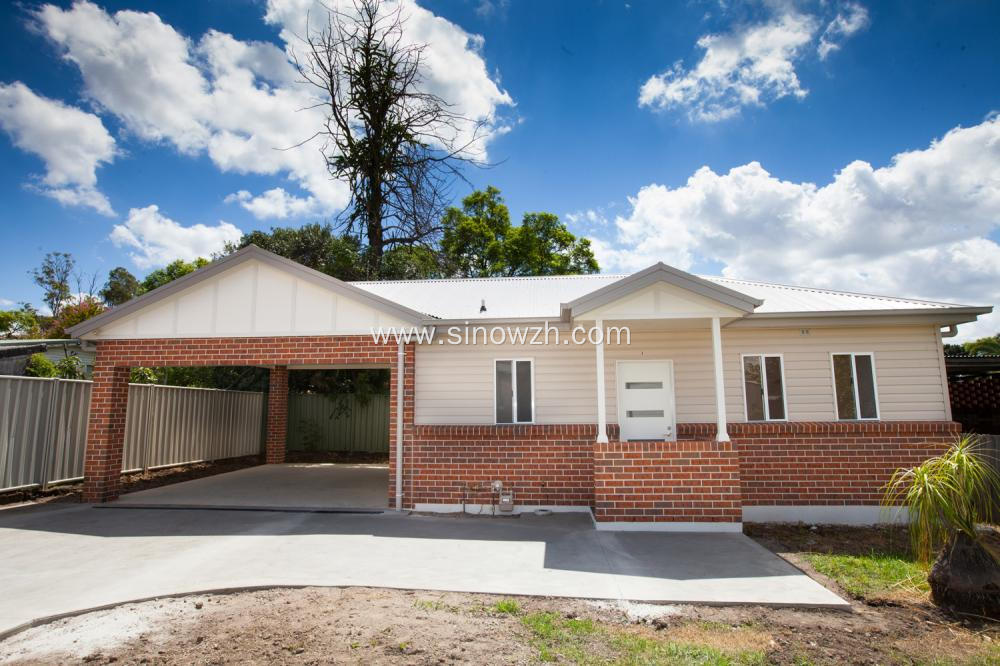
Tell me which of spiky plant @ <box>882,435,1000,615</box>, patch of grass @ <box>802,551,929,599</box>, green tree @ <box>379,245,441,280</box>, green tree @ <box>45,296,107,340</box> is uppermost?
green tree @ <box>379,245,441,280</box>

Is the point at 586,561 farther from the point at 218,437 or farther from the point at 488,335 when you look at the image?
the point at 218,437

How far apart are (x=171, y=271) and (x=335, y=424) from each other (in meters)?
12.3

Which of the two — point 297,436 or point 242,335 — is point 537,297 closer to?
point 242,335

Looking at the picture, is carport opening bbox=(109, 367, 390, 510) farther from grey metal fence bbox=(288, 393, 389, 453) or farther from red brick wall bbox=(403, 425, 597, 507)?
red brick wall bbox=(403, 425, 597, 507)


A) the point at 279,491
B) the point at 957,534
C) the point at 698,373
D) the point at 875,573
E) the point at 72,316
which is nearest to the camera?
the point at 957,534

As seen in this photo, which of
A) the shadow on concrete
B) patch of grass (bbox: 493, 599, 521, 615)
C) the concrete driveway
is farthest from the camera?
the shadow on concrete

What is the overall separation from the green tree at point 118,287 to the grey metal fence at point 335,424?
25.0m

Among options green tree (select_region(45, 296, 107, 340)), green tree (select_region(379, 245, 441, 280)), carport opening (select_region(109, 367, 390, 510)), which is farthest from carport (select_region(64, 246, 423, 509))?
green tree (select_region(45, 296, 107, 340))

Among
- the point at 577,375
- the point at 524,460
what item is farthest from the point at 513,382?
the point at 524,460

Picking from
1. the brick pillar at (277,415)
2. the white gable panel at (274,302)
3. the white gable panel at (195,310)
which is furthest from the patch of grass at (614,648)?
the brick pillar at (277,415)

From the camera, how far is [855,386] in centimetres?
909

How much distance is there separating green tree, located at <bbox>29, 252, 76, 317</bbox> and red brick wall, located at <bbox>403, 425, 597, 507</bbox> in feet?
124

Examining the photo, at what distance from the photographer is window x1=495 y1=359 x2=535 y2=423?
30.8 feet

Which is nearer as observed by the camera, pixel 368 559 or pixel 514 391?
pixel 368 559
